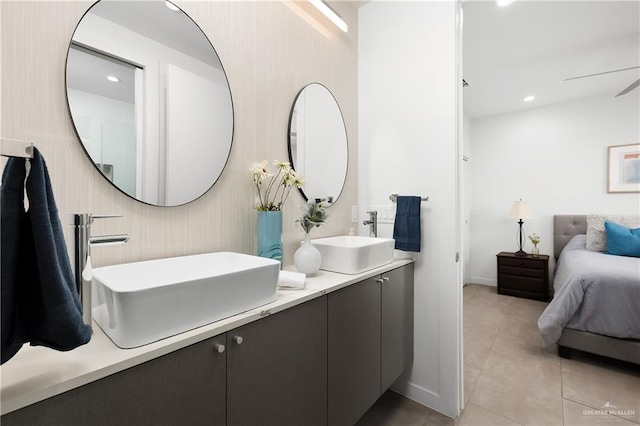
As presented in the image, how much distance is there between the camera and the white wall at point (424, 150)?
1.74 metres

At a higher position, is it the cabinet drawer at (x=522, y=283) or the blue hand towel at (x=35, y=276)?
the blue hand towel at (x=35, y=276)

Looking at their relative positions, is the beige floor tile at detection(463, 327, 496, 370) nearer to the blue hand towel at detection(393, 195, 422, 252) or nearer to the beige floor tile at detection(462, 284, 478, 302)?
the beige floor tile at detection(462, 284, 478, 302)

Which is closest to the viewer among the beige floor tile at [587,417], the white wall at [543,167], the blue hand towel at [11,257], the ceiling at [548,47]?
the blue hand towel at [11,257]

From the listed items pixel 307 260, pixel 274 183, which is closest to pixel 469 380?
pixel 307 260

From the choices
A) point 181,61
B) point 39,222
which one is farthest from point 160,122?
point 39,222

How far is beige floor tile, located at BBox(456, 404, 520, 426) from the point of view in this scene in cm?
168

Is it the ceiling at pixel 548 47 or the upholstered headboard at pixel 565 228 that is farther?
the upholstered headboard at pixel 565 228

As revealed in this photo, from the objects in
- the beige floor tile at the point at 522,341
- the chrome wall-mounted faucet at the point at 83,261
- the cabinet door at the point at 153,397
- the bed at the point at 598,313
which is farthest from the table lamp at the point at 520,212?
the chrome wall-mounted faucet at the point at 83,261

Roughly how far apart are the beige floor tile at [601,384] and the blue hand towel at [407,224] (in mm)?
1468

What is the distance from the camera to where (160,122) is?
1.13 m

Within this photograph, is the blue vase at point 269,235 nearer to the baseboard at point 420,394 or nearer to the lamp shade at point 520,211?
the baseboard at point 420,394

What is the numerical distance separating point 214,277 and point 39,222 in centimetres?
39

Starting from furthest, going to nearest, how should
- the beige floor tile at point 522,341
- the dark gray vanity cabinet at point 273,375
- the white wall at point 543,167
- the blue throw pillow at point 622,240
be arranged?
the white wall at point 543,167 → the blue throw pillow at point 622,240 → the beige floor tile at point 522,341 → the dark gray vanity cabinet at point 273,375

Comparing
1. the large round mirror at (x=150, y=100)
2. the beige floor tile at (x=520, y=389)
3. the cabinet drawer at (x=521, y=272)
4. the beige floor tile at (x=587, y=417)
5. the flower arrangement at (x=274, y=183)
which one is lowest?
the beige floor tile at (x=587, y=417)
